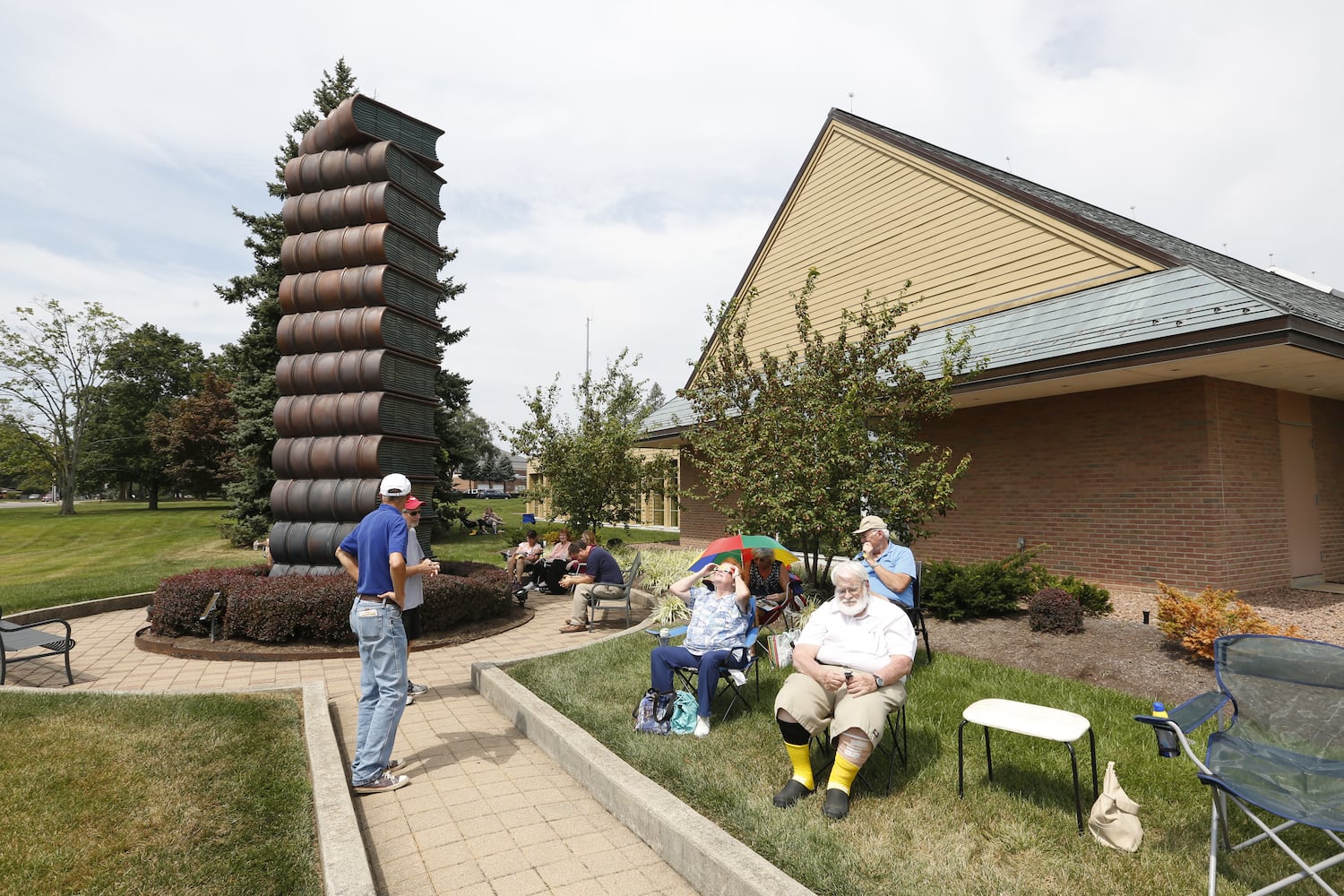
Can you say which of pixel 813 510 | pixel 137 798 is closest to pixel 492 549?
pixel 813 510

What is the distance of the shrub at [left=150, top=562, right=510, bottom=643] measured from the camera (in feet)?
27.7

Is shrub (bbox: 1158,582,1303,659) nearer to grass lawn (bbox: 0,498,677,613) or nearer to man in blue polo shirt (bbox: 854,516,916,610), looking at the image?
man in blue polo shirt (bbox: 854,516,916,610)

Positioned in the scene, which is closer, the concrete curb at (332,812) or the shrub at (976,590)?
the concrete curb at (332,812)

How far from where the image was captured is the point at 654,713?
Answer: 5.50m

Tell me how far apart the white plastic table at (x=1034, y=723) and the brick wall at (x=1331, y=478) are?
11276 mm

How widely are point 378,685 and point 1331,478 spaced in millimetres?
15052

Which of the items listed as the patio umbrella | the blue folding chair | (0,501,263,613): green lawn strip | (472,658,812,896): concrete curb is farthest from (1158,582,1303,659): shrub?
(0,501,263,613): green lawn strip

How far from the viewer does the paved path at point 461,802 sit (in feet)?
11.9

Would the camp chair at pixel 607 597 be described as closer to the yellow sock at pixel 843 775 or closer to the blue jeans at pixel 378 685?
the blue jeans at pixel 378 685

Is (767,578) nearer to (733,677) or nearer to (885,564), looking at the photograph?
(885,564)

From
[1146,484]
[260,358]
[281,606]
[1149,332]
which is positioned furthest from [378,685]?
[260,358]

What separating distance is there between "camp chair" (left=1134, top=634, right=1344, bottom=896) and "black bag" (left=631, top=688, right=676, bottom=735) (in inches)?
124

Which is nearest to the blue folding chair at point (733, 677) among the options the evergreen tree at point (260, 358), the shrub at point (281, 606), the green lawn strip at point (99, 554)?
the shrub at point (281, 606)

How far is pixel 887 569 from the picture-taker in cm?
656
